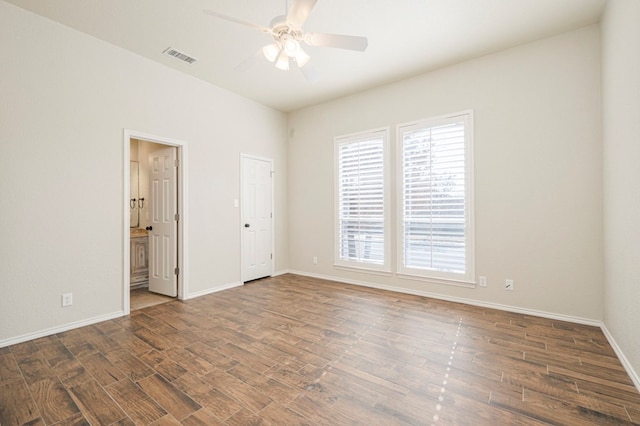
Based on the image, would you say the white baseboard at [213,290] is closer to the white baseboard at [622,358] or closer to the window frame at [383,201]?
the window frame at [383,201]

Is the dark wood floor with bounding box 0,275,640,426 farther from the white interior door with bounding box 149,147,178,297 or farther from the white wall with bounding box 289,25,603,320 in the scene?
the white interior door with bounding box 149,147,178,297

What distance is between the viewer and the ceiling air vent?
3492 millimetres

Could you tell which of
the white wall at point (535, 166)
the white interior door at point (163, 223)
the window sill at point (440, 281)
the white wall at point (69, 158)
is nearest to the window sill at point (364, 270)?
the window sill at point (440, 281)

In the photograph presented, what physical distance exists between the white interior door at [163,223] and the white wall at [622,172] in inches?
192

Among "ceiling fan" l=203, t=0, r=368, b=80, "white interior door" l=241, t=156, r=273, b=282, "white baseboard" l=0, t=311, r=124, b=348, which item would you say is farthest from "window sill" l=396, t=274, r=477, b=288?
"white baseboard" l=0, t=311, r=124, b=348

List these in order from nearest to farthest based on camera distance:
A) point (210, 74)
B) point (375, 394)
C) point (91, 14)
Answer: point (375, 394) → point (91, 14) → point (210, 74)

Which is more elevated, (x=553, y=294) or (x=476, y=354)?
(x=553, y=294)

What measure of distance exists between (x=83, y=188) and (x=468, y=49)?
482cm

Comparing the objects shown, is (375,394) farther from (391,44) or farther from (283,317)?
(391,44)

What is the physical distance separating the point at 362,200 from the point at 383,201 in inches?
15.1

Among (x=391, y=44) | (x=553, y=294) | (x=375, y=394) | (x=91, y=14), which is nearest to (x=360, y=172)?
(x=391, y=44)

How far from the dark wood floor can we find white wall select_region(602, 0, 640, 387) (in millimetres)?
339

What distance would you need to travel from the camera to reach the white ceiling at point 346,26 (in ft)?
9.00

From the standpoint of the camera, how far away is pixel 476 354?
246cm
